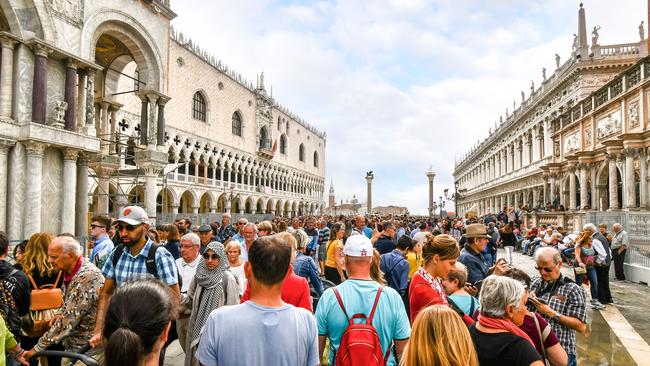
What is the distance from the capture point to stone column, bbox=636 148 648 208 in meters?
15.1

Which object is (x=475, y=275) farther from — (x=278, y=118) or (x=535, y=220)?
(x=278, y=118)

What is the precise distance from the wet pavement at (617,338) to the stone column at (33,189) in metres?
8.01

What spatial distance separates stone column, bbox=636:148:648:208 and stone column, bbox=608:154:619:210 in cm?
205

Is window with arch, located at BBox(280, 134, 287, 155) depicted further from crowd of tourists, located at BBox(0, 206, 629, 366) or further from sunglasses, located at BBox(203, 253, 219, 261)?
sunglasses, located at BBox(203, 253, 219, 261)

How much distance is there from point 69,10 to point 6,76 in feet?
9.69

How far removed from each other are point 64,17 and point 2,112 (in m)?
→ 3.59

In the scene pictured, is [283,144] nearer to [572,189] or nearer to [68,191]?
[572,189]

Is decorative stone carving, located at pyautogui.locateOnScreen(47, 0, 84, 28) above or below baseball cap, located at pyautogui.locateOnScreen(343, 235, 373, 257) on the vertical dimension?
above

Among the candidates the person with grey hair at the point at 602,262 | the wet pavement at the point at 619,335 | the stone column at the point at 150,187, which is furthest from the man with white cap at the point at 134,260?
the stone column at the point at 150,187

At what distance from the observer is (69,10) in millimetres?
11883

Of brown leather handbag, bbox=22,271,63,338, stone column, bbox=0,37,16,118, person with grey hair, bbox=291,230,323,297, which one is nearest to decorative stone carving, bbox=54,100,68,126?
stone column, bbox=0,37,16,118

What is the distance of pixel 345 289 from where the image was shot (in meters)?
2.61

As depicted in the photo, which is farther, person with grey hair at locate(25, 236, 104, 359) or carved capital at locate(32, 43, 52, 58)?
carved capital at locate(32, 43, 52, 58)

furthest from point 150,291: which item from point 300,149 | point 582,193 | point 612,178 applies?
point 300,149
